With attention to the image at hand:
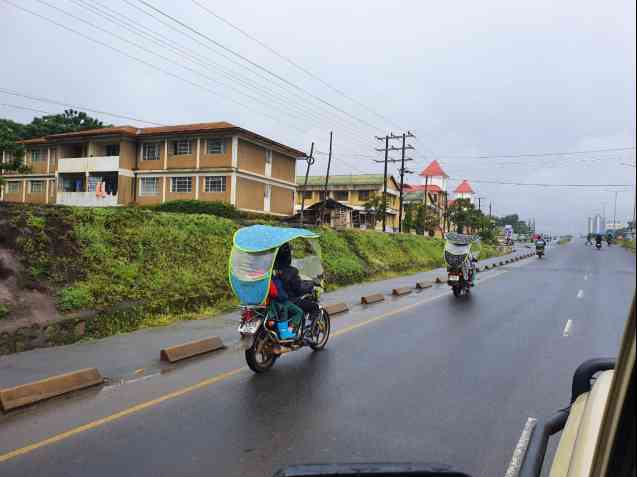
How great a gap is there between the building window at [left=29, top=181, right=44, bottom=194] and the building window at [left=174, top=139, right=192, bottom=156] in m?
14.2

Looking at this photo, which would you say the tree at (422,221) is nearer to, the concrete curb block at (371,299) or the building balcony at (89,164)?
the building balcony at (89,164)

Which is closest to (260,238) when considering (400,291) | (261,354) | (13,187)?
(261,354)

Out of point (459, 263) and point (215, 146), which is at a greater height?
point (215, 146)

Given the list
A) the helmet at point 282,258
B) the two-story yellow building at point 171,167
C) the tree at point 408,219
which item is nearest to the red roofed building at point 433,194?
the tree at point 408,219

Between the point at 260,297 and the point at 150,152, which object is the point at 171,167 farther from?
the point at 260,297

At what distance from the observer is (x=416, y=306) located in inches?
564

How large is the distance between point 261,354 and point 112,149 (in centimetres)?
3582

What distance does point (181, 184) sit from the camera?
36438mm

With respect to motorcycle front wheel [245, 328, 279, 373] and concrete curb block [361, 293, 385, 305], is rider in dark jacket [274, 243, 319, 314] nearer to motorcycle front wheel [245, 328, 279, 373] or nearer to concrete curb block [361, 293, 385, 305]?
motorcycle front wheel [245, 328, 279, 373]

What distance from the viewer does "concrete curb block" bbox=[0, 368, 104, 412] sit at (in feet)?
17.9

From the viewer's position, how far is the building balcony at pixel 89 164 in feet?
122

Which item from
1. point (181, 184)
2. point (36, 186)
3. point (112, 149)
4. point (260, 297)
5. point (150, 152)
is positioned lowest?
point (260, 297)

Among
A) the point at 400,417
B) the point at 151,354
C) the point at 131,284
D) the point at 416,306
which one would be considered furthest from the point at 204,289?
the point at 400,417

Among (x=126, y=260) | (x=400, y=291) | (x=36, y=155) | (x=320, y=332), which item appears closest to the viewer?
(x=320, y=332)
